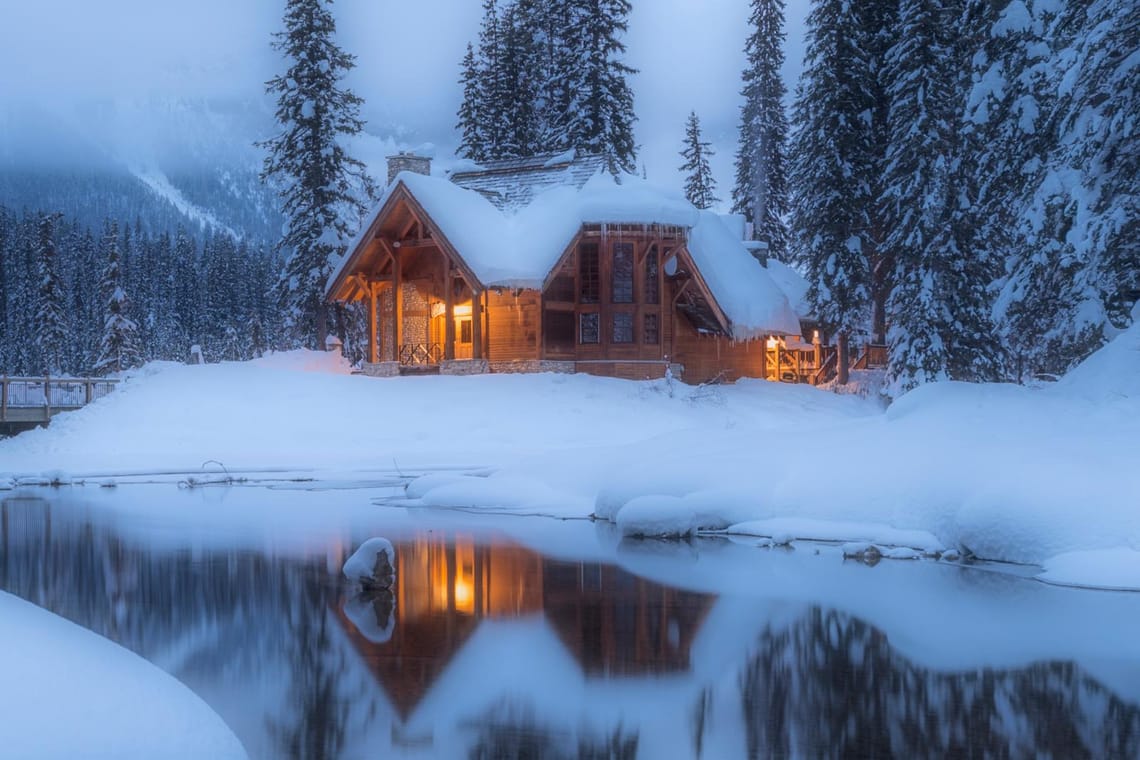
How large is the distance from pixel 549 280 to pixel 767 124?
85.9ft

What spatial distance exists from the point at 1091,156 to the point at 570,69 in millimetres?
31155

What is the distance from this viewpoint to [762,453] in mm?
18172

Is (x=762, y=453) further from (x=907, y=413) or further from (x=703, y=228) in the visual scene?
(x=703, y=228)

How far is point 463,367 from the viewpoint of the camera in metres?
35.7

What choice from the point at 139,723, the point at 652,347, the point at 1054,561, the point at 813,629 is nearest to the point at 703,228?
the point at 652,347

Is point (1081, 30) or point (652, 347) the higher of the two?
point (1081, 30)

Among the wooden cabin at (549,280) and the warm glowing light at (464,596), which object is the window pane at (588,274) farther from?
the warm glowing light at (464,596)

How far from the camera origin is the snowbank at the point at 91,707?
6.16m

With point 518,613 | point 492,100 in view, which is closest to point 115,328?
point 492,100

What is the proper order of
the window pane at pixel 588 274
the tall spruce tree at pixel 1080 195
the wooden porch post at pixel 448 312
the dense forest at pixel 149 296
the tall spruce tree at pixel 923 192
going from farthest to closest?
the dense forest at pixel 149 296
the window pane at pixel 588 274
the wooden porch post at pixel 448 312
the tall spruce tree at pixel 923 192
the tall spruce tree at pixel 1080 195

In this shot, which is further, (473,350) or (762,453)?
Result: (473,350)

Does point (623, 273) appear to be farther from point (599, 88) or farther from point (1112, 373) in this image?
point (1112, 373)

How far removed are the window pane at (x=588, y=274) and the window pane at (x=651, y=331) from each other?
6.84 feet

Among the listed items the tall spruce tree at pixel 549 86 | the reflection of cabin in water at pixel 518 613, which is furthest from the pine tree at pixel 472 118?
the reflection of cabin in water at pixel 518 613
